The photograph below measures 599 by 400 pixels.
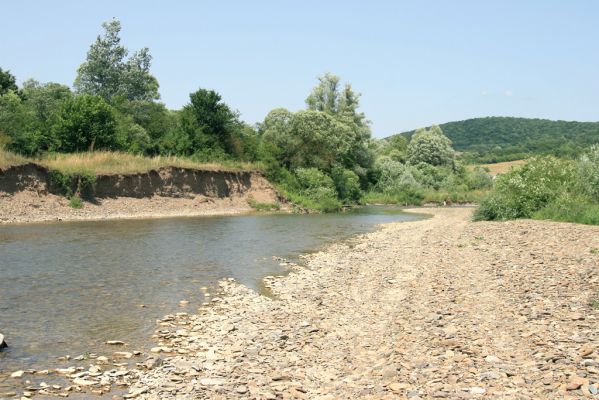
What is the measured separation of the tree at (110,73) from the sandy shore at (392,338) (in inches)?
2990

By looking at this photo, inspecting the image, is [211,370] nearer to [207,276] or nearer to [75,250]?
[207,276]

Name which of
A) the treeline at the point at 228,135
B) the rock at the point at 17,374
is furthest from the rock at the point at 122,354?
the treeline at the point at 228,135

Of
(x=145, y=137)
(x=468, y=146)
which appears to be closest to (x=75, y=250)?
(x=145, y=137)

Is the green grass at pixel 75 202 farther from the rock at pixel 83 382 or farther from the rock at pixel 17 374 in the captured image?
the rock at pixel 83 382

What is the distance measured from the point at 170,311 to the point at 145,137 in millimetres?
47709

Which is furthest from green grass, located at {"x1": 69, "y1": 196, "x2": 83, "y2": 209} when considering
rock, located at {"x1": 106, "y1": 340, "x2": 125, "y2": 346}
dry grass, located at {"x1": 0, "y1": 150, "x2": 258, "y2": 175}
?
rock, located at {"x1": 106, "y1": 340, "x2": 125, "y2": 346}

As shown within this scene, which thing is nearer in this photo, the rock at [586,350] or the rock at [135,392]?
the rock at [586,350]

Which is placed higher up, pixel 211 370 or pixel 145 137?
pixel 145 137

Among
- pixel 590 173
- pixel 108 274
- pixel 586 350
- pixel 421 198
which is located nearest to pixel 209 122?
pixel 421 198

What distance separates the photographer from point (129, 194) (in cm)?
4506

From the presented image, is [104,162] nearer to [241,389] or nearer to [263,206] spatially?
[263,206]

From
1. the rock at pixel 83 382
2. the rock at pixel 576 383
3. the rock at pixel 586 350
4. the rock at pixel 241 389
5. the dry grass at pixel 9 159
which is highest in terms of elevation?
the dry grass at pixel 9 159

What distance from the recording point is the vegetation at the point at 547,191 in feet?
99.7

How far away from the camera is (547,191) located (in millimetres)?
32969
